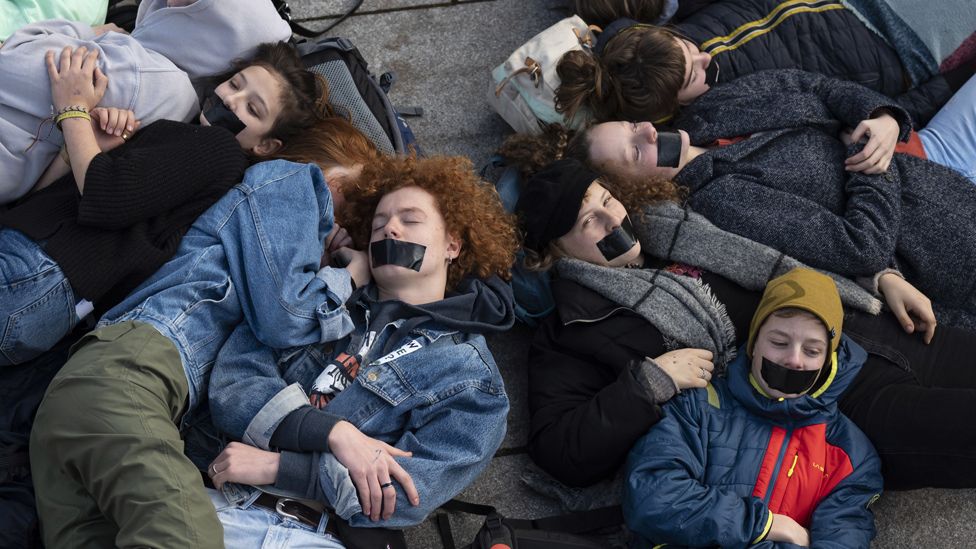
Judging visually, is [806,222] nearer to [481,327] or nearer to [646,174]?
[646,174]

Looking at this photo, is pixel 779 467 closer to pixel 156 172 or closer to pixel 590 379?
pixel 590 379

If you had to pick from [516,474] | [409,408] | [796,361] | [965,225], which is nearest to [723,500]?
[796,361]

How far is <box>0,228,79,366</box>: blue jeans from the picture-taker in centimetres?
287

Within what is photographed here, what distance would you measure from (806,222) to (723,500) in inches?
47.4

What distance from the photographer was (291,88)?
11.7 ft

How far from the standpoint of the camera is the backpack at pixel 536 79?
12.9 ft

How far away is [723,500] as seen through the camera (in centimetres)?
291

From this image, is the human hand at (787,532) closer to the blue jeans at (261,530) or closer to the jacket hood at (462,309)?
the jacket hood at (462,309)

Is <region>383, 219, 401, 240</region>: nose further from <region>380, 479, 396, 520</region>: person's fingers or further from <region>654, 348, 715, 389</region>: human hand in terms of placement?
<region>654, 348, 715, 389</region>: human hand

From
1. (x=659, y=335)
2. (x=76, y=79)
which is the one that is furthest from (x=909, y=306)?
(x=76, y=79)

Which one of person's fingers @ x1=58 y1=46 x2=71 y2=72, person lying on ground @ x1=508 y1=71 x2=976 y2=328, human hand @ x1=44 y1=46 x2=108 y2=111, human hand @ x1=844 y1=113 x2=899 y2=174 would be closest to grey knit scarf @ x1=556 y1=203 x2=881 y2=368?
person lying on ground @ x1=508 y1=71 x2=976 y2=328

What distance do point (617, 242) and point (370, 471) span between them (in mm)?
1322

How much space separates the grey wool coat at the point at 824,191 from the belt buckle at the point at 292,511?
1.93 metres

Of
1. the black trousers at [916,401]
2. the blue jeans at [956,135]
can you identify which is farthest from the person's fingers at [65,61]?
the blue jeans at [956,135]
